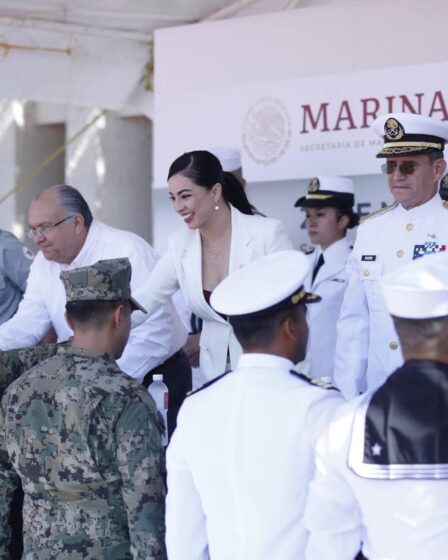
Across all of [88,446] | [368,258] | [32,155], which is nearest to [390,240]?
[368,258]

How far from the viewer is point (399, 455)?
1747mm

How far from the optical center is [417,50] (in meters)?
4.54

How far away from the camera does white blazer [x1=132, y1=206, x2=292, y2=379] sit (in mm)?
3342

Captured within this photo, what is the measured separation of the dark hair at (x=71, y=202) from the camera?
11.2 ft

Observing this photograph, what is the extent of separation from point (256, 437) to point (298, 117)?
315cm

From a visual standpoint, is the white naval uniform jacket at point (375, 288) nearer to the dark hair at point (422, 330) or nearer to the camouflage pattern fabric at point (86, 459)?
the camouflage pattern fabric at point (86, 459)

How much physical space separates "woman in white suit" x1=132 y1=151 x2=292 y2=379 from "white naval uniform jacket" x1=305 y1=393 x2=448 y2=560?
151 cm

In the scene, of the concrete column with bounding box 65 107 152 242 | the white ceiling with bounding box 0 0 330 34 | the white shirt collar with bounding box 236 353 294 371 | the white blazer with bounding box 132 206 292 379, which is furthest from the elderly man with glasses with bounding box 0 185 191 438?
the concrete column with bounding box 65 107 152 242

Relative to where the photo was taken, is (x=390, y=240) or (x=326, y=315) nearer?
(x=390, y=240)

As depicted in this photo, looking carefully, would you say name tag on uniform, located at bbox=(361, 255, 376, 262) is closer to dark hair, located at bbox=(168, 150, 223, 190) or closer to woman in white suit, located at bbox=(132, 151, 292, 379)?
woman in white suit, located at bbox=(132, 151, 292, 379)

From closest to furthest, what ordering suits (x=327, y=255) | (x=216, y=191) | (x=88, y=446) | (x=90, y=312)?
(x=88, y=446) < (x=90, y=312) < (x=216, y=191) < (x=327, y=255)

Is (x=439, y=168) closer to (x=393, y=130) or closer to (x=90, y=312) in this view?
(x=393, y=130)

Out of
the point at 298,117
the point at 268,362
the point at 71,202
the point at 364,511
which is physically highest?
the point at 298,117

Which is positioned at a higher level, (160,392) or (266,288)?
(266,288)
